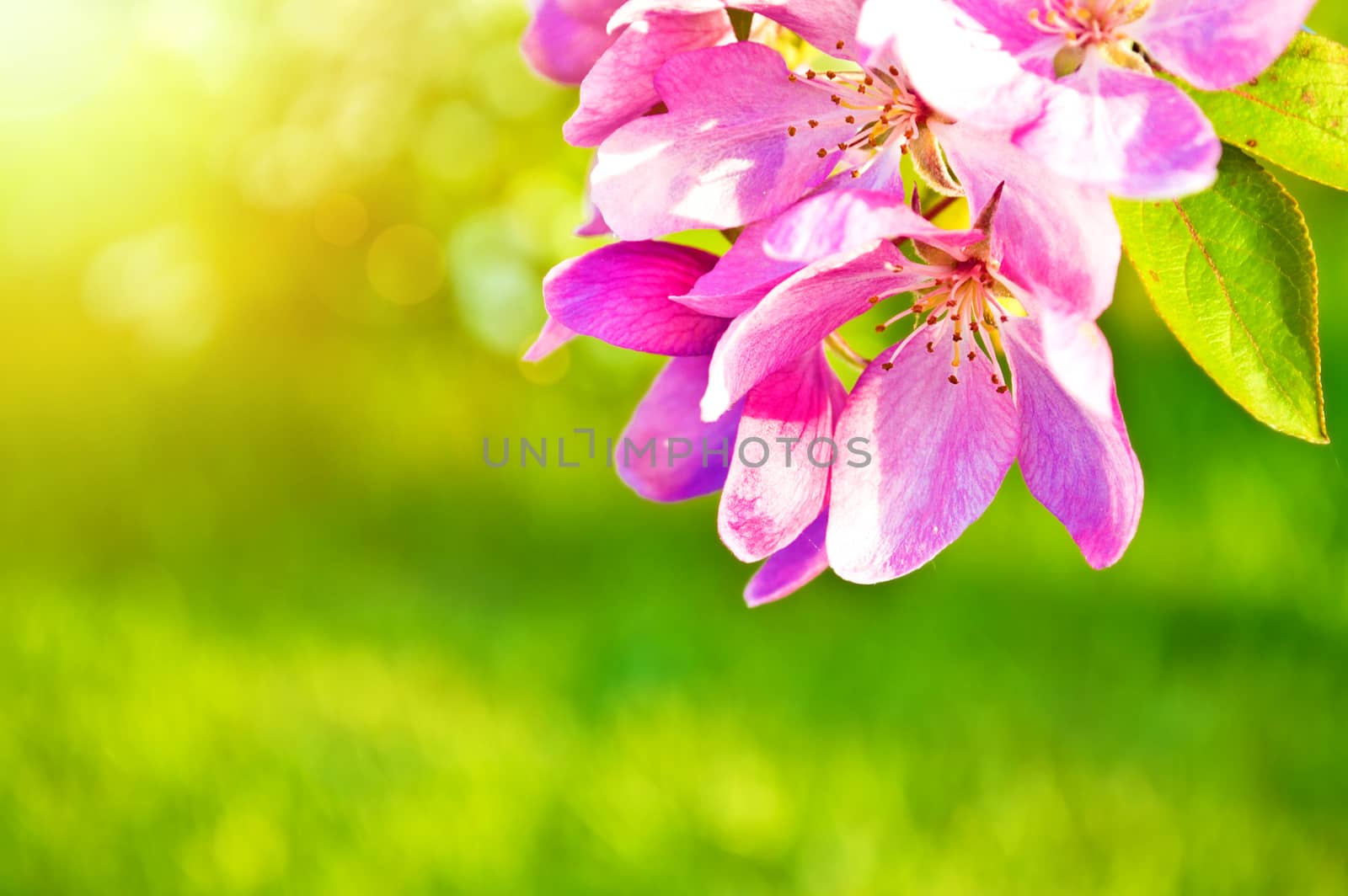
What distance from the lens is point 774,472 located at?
0.60 meters

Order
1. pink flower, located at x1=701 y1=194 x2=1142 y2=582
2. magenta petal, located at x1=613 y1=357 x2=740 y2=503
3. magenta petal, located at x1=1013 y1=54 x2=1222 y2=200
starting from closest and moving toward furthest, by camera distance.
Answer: magenta petal, located at x1=1013 y1=54 x2=1222 y2=200, pink flower, located at x1=701 y1=194 x2=1142 y2=582, magenta petal, located at x1=613 y1=357 x2=740 y2=503

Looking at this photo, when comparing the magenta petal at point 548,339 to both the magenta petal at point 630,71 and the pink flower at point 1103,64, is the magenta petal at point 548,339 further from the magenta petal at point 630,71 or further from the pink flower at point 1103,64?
the pink flower at point 1103,64

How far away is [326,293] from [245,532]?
1.91 feet

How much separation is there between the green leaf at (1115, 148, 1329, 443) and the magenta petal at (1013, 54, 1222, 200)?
0.11 meters

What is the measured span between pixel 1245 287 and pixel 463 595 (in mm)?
2365

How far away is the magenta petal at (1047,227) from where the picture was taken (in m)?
0.48

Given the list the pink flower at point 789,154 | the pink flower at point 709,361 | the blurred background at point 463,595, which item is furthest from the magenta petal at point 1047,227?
the blurred background at point 463,595

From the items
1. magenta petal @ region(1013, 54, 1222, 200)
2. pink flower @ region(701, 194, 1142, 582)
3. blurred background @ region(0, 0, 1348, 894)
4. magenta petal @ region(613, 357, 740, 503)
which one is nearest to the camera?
magenta petal @ region(1013, 54, 1222, 200)

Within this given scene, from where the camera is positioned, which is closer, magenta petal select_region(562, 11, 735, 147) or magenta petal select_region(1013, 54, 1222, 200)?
magenta petal select_region(1013, 54, 1222, 200)

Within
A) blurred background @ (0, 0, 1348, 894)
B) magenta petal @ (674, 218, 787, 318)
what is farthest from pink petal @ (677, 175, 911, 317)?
blurred background @ (0, 0, 1348, 894)

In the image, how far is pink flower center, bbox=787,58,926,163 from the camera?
0.61m

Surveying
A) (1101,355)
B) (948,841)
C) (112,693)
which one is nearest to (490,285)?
(948,841)

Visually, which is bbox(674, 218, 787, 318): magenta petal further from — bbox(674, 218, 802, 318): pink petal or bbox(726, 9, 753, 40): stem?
bbox(726, 9, 753, 40): stem

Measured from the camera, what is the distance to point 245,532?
2971 mm
